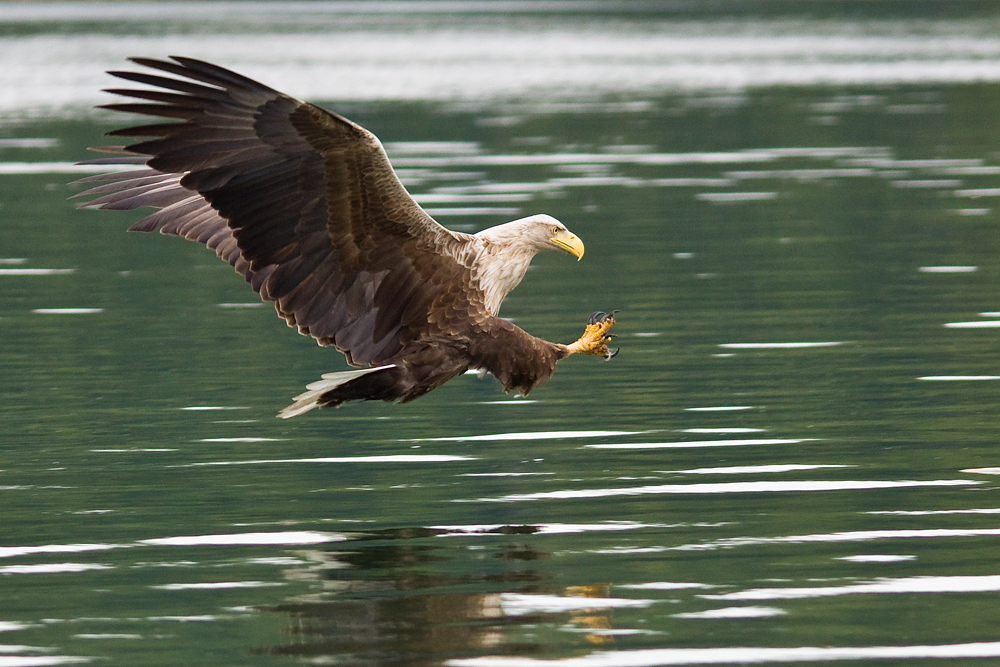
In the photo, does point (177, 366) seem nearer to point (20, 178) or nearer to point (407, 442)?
point (407, 442)

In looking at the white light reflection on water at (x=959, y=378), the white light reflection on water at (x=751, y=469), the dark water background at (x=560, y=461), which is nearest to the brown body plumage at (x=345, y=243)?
the dark water background at (x=560, y=461)

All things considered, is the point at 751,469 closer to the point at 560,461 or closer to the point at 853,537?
the point at 560,461

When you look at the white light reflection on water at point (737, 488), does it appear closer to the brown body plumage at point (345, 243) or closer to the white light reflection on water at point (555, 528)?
the white light reflection on water at point (555, 528)

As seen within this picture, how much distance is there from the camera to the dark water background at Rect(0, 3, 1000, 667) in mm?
6652

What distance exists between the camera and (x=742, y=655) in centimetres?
621

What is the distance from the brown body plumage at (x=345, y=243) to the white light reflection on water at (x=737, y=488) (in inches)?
25.5

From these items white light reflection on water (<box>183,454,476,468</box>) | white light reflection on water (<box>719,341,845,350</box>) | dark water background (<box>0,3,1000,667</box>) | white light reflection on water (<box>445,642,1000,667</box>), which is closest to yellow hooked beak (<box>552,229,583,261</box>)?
dark water background (<box>0,3,1000,667</box>)

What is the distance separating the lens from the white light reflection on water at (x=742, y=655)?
616 cm

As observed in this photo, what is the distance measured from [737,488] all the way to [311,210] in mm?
2108

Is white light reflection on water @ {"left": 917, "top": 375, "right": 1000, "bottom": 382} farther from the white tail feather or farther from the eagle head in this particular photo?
the white tail feather

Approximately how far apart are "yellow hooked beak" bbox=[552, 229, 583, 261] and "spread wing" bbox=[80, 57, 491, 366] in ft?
1.42

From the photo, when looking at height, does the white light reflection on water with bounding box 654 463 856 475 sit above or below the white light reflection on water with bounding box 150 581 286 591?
above

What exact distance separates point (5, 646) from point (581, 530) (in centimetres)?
240

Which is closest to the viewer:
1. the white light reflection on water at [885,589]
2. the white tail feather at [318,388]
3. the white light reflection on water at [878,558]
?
the white light reflection on water at [885,589]
